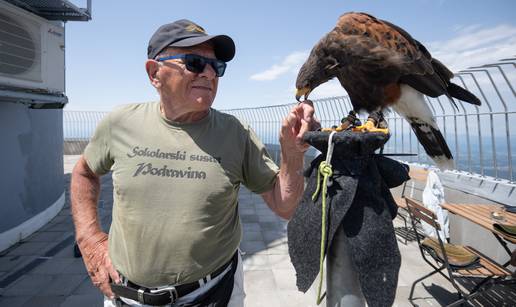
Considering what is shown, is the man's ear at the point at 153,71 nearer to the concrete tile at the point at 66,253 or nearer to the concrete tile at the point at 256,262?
the concrete tile at the point at 256,262

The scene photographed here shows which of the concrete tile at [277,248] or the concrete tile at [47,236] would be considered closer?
the concrete tile at [277,248]

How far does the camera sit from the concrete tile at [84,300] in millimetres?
2996

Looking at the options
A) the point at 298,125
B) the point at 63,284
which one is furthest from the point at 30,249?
the point at 298,125

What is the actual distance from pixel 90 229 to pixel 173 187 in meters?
0.65

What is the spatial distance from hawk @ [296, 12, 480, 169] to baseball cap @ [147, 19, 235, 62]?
3.01 ft

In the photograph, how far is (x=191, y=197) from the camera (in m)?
1.38

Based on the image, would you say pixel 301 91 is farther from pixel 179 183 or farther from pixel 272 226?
pixel 272 226

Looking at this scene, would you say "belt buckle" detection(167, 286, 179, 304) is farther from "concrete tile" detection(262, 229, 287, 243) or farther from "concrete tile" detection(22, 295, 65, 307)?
"concrete tile" detection(262, 229, 287, 243)

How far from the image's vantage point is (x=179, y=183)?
1.38m

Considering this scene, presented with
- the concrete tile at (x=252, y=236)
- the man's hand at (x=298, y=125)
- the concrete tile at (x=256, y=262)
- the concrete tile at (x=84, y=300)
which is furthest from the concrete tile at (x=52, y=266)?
the man's hand at (x=298, y=125)

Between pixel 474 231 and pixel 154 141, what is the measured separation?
4702 mm

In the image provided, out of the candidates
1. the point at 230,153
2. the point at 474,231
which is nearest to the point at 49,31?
the point at 230,153

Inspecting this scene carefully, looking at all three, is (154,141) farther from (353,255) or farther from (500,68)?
(500,68)

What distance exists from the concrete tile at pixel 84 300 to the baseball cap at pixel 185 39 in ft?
9.56
